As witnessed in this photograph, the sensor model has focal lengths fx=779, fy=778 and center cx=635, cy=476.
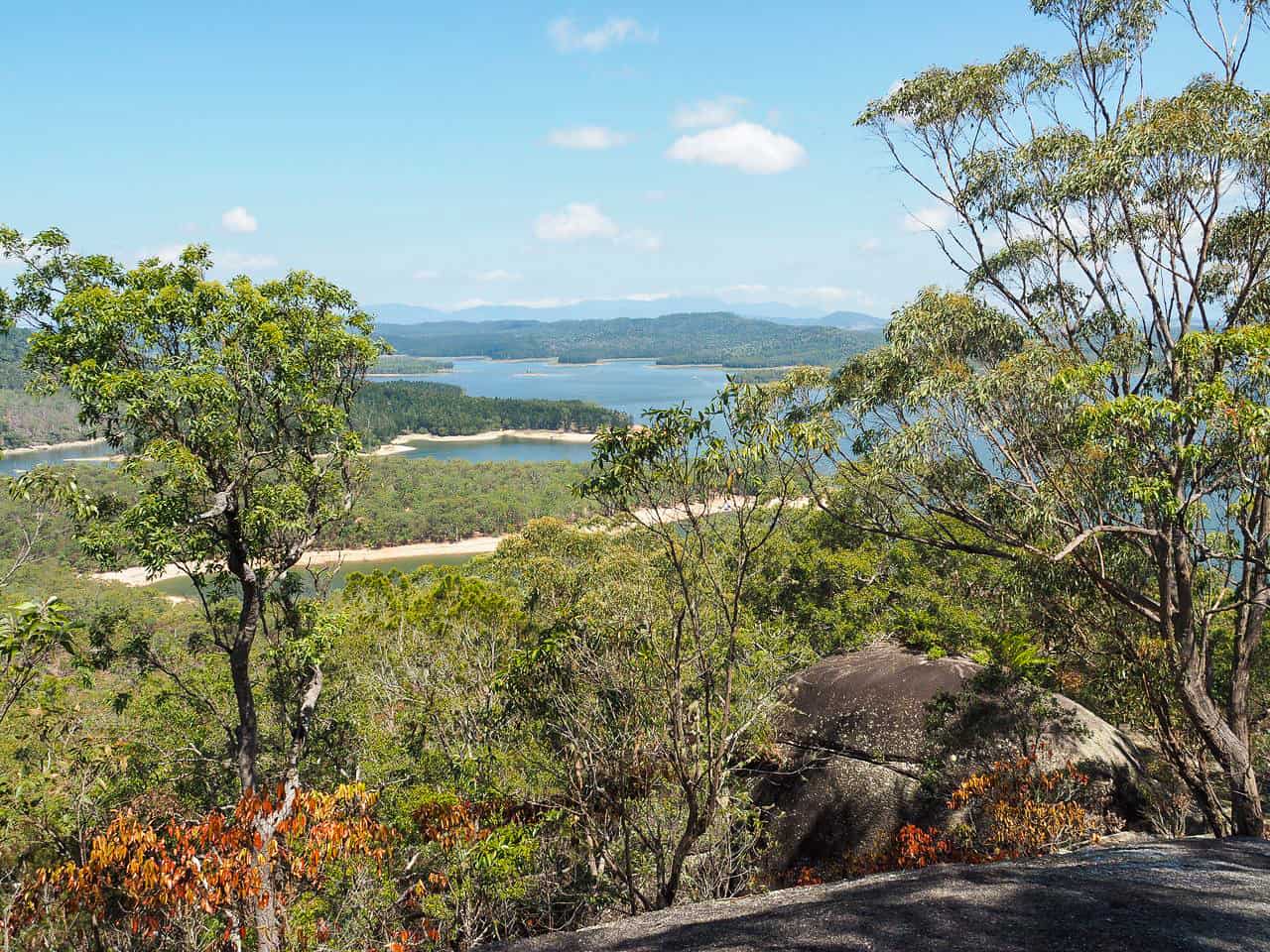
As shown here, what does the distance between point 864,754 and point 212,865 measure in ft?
28.3

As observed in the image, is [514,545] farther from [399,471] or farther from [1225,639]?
[399,471]

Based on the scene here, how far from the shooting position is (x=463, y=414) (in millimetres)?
139500

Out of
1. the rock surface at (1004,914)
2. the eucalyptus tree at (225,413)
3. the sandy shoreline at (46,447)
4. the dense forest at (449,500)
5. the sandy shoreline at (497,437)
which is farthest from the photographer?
the sandy shoreline at (497,437)

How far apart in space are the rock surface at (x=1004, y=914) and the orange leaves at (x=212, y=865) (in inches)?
113

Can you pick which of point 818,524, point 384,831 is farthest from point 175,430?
point 818,524

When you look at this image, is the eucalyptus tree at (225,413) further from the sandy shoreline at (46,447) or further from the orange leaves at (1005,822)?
the sandy shoreline at (46,447)

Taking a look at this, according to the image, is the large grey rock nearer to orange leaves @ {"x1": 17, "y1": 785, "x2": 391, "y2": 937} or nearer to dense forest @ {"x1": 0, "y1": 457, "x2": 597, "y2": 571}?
orange leaves @ {"x1": 17, "y1": 785, "x2": 391, "y2": 937}

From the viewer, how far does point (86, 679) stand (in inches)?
337

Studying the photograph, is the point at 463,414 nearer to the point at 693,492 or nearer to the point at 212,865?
the point at 212,865

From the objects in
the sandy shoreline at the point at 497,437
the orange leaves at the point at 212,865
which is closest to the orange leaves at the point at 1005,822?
the orange leaves at the point at 212,865

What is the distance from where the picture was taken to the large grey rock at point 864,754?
10.7m

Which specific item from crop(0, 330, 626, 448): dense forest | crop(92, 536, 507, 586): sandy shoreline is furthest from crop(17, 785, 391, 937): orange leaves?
crop(0, 330, 626, 448): dense forest

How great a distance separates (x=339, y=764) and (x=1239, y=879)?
37.5 feet

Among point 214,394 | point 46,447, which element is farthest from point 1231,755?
point 46,447
